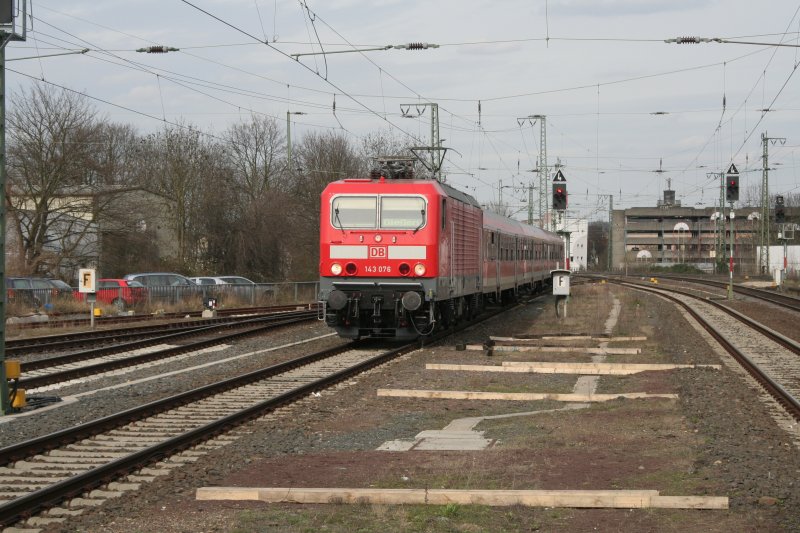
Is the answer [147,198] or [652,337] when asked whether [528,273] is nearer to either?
[652,337]

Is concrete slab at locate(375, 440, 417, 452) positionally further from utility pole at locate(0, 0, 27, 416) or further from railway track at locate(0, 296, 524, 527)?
utility pole at locate(0, 0, 27, 416)

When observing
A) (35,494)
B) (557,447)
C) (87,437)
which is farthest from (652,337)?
(35,494)

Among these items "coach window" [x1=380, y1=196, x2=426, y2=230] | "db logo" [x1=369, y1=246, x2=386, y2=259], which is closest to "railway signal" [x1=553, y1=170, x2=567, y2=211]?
"coach window" [x1=380, y1=196, x2=426, y2=230]

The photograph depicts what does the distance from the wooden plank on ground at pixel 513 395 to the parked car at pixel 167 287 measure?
22.8 m

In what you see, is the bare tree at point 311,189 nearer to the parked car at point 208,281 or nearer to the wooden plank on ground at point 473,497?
the parked car at point 208,281

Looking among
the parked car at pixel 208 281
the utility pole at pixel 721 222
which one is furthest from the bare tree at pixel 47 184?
the utility pole at pixel 721 222

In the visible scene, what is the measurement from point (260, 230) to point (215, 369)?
3505 centimetres

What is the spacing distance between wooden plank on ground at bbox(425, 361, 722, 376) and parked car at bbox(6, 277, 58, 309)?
736 inches

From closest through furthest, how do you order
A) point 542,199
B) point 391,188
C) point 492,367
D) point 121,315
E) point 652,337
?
1. point 492,367
2. point 391,188
3. point 652,337
4. point 121,315
5. point 542,199

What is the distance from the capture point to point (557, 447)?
892 cm

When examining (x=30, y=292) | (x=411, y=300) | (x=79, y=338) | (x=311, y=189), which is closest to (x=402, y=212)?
(x=411, y=300)

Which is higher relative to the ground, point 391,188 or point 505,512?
point 391,188

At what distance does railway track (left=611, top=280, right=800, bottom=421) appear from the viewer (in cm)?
1308

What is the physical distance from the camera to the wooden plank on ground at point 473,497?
21.4 feet
